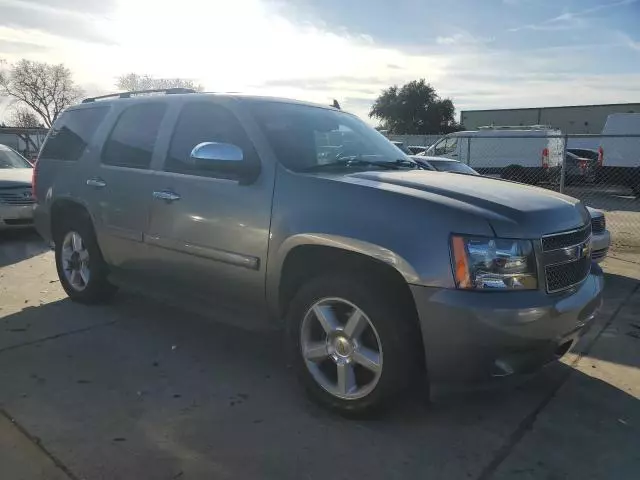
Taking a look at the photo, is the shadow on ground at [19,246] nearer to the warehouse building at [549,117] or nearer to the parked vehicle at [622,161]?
the parked vehicle at [622,161]

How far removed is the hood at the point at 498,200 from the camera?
2879 millimetres

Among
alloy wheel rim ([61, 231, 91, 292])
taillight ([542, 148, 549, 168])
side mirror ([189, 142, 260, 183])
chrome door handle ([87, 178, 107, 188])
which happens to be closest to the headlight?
side mirror ([189, 142, 260, 183])

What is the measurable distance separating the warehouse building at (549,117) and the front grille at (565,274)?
60.5 meters

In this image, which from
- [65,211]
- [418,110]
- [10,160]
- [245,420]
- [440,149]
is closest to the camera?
[245,420]

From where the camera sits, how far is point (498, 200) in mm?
3076

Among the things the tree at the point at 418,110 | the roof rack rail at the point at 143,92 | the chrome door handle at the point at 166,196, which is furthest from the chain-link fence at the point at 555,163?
the tree at the point at 418,110

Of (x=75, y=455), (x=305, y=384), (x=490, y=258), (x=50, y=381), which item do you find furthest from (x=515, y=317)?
(x=50, y=381)

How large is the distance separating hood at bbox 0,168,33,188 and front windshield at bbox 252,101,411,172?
6528 mm

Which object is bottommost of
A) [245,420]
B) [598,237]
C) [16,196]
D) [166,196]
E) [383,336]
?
[245,420]

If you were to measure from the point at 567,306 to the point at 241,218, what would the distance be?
78.3 inches

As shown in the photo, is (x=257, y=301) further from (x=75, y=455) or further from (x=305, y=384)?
(x=75, y=455)

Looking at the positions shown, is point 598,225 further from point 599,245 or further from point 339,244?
point 339,244

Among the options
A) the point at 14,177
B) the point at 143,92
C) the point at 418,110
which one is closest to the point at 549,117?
the point at 418,110

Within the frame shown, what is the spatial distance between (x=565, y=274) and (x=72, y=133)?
4559 mm
